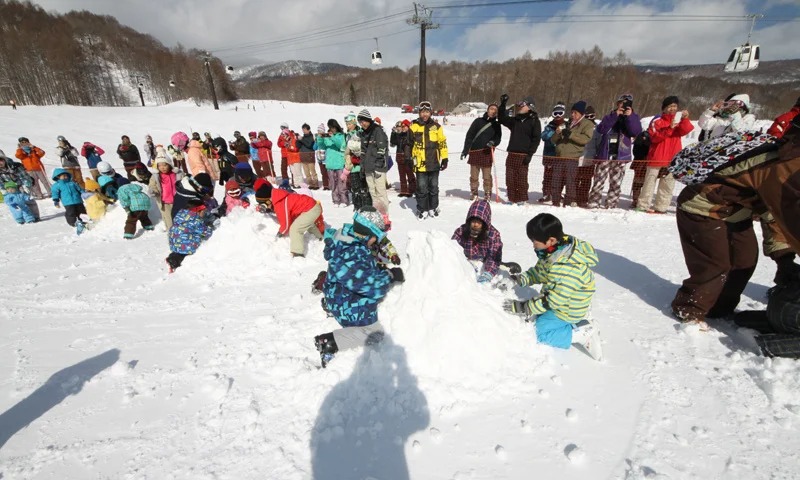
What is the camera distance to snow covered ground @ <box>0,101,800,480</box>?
2.07 m

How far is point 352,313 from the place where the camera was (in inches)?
118

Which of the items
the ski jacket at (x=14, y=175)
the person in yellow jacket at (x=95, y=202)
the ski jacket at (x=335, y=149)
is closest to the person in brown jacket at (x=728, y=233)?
the ski jacket at (x=335, y=149)

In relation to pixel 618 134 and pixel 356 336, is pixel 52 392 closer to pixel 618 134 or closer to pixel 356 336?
pixel 356 336

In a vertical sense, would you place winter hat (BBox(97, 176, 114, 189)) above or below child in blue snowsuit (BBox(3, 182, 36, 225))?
above

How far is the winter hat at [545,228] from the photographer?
2.73 meters

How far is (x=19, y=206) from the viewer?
320 inches

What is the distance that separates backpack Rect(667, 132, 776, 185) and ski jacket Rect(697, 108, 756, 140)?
12.1ft

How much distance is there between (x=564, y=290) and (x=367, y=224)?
1.76 meters

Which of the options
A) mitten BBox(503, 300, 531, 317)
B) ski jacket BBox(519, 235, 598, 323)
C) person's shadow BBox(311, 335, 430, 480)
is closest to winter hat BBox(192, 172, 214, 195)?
person's shadow BBox(311, 335, 430, 480)

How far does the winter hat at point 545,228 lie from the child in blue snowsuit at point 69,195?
9101 millimetres

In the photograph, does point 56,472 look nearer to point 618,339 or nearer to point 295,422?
point 295,422

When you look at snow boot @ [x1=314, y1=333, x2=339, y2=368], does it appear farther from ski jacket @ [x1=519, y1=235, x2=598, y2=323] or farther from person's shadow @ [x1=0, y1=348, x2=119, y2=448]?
person's shadow @ [x1=0, y1=348, x2=119, y2=448]

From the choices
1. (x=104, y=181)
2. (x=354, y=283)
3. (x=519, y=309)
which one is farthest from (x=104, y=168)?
(x=519, y=309)

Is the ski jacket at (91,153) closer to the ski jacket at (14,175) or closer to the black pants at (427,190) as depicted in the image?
the ski jacket at (14,175)
